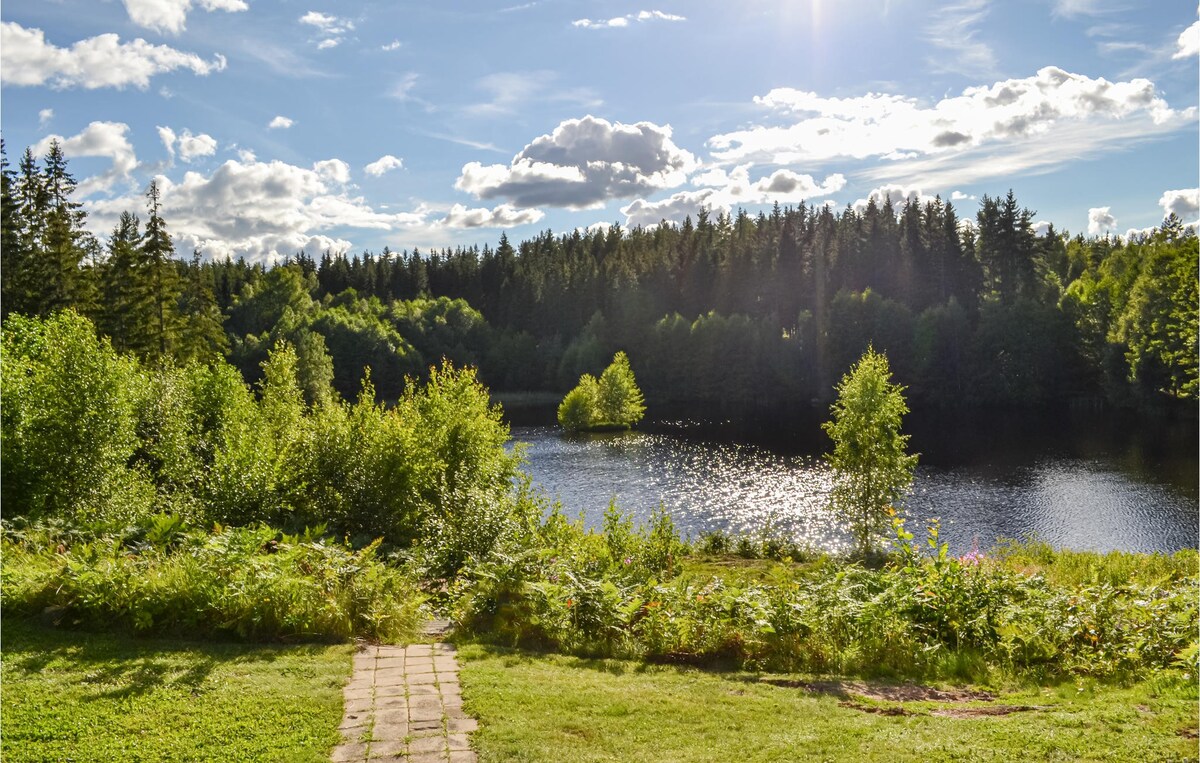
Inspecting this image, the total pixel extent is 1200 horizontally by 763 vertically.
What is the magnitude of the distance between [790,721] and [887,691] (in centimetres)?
196

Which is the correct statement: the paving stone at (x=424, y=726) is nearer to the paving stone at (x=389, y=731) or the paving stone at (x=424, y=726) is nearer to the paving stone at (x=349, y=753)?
the paving stone at (x=389, y=731)

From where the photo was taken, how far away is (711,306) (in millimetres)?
111375

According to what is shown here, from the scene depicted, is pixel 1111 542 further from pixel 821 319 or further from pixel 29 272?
Answer: pixel 821 319

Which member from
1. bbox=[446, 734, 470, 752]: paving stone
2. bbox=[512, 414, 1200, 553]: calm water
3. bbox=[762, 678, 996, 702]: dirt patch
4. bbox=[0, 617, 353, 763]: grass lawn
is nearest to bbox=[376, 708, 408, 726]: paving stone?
bbox=[0, 617, 353, 763]: grass lawn

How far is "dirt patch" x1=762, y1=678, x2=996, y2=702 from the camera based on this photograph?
944 centimetres

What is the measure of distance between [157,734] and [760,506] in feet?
117

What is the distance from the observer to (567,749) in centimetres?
769

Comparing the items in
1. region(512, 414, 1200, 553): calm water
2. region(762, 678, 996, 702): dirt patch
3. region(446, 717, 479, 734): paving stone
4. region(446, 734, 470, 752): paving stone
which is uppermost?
region(446, 734, 470, 752): paving stone

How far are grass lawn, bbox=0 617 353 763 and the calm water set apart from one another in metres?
26.2

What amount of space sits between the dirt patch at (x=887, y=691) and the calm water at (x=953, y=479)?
2238cm

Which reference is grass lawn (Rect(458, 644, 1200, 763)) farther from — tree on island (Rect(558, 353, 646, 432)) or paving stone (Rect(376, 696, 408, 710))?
tree on island (Rect(558, 353, 646, 432))

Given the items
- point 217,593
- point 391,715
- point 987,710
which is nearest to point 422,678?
point 391,715

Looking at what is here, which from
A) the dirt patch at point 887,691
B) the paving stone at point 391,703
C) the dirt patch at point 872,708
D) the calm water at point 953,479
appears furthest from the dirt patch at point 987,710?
the calm water at point 953,479

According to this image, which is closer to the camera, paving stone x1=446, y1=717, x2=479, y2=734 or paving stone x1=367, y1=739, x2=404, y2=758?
paving stone x1=367, y1=739, x2=404, y2=758
